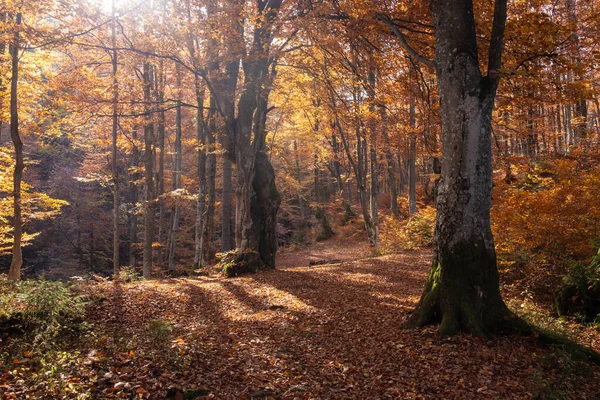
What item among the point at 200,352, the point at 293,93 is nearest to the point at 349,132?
the point at 293,93

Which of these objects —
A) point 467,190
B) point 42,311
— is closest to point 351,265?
point 467,190

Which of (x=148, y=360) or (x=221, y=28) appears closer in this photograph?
(x=148, y=360)

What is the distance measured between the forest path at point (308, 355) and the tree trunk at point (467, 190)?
1.17 feet

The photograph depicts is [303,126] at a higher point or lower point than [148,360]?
higher

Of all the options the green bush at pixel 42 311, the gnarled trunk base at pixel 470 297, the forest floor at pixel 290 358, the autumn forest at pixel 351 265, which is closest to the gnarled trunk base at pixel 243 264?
the autumn forest at pixel 351 265

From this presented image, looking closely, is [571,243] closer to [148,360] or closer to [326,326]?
[326,326]

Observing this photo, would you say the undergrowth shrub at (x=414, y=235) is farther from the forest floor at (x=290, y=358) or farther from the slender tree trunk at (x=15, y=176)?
the slender tree trunk at (x=15, y=176)

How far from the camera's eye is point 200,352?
434cm

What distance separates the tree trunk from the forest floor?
1.23ft

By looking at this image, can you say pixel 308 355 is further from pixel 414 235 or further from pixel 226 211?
pixel 414 235

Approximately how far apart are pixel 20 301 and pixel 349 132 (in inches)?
598

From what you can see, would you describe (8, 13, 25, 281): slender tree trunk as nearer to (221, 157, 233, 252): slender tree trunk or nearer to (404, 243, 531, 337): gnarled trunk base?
(221, 157, 233, 252): slender tree trunk

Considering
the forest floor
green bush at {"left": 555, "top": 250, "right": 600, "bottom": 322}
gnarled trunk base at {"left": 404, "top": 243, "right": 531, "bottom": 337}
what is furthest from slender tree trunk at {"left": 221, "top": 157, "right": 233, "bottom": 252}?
green bush at {"left": 555, "top": 250, "right": 600, "bottom": 322}

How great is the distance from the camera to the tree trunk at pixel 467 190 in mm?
4832
